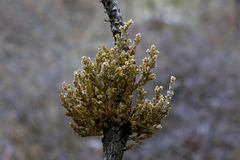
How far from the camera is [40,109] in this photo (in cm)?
793

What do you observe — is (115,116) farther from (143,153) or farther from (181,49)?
(181,49)

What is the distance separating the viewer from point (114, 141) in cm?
161

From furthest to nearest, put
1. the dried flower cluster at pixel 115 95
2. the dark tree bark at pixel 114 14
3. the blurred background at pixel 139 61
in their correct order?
the blurred background at pixel 139 61
the dark tree bark at pixel 114 14
the dried flower cluster at pixel 115 95

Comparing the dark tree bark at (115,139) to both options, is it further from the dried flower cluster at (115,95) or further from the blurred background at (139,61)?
the blurred background at (139,61)

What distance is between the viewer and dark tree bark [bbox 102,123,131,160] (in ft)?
5.24

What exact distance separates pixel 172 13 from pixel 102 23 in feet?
11.3

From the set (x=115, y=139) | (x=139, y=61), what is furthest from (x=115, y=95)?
(x=139, y=61)

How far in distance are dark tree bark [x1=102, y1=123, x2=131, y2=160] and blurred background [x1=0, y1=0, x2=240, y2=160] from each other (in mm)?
6035

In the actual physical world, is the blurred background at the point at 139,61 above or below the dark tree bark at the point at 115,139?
above

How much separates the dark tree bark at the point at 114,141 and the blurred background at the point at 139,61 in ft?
19.8

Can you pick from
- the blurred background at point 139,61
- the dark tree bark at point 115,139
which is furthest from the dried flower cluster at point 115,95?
the blurred background at point 139,61

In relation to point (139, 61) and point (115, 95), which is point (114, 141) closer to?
point (115, 95)

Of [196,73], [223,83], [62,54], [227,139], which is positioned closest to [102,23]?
[62,54]

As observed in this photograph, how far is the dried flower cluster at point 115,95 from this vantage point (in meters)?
1.59
